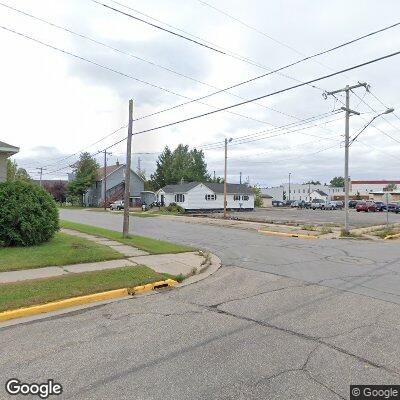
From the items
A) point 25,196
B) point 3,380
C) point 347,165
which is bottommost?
point 3,380

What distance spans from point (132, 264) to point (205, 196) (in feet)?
147

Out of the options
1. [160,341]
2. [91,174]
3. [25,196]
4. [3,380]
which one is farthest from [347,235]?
[91,174]

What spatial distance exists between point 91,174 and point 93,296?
61360mm

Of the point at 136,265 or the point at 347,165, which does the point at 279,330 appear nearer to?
the point at 136,265

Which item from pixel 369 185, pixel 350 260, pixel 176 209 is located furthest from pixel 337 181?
pixel 350 260

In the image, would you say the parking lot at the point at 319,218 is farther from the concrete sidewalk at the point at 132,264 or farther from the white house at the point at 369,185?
the white house at the point at 369,185

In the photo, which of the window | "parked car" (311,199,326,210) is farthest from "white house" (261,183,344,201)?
the window

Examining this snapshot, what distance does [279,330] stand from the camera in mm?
5758

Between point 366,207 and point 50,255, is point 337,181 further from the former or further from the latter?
point 50,255

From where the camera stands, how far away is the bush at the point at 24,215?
12.6m

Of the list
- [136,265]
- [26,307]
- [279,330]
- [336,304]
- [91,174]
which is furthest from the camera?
[91,174]

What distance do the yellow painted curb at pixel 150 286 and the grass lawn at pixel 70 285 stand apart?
0.55 feet

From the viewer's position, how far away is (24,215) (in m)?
12.9

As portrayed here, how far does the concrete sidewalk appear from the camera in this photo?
9117 mm
